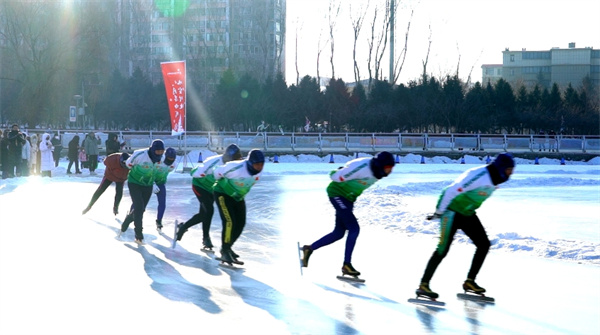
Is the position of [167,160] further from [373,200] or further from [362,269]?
[373,200]

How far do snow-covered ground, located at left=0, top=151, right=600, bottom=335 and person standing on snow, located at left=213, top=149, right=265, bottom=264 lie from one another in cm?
42

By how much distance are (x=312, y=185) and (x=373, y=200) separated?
16.6 feet

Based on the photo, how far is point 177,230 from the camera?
33.9 feet

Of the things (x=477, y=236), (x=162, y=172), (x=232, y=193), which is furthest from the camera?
(x=162, y=172)

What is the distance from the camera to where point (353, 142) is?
35500 millimetres

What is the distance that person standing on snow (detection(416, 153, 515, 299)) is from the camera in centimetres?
660

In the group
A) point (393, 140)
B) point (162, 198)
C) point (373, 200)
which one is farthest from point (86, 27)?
point (162, 198)

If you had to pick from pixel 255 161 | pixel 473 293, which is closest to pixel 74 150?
pixel 255 161

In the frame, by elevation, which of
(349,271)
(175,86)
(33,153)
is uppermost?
(175,86)

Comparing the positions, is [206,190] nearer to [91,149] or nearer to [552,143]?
[91,149]

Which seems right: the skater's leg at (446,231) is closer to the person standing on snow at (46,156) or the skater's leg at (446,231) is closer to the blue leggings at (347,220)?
the blue leggings at (347,220)

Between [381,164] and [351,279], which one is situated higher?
[381,164]

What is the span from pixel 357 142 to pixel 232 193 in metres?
27.3

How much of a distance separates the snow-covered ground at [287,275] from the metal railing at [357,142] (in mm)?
18444
